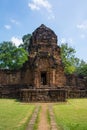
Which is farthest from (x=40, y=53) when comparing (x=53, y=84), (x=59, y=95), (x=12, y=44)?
(x=12, y=44)

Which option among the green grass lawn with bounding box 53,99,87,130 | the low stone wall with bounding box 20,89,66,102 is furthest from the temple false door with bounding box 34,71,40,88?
the green grass lawn with bounding box 53,99,87,130

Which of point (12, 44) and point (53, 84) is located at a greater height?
point (12, 44)

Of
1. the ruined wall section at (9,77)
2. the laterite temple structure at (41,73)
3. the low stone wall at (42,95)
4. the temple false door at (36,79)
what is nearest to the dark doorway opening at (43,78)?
the laterite temple structure at (41,73)

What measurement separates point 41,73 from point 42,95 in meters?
5.68

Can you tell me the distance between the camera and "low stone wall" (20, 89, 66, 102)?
2158 cm

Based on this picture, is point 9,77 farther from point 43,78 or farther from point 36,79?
point 36,79

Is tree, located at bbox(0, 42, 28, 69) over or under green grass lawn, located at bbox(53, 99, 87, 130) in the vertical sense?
over

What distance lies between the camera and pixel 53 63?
2736 cm

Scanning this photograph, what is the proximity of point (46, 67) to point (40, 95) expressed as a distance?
5.71 meters

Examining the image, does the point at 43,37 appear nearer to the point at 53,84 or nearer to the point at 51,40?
the point at 51,40

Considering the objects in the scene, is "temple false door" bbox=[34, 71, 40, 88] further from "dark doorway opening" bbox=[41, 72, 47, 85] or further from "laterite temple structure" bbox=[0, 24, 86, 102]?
"dark doorway opening" bbox=[41, 72, 47, 85]

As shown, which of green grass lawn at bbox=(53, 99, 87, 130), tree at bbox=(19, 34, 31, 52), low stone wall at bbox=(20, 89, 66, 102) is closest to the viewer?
green grass lawn at bbox=(53, 99, 87, 130)

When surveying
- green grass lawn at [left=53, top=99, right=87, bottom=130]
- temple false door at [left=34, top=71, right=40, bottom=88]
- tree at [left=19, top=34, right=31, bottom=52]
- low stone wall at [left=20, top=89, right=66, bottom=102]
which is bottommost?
green grass lawn at [left=53, top=99, right=87, bottom=130]

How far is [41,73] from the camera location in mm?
27469
